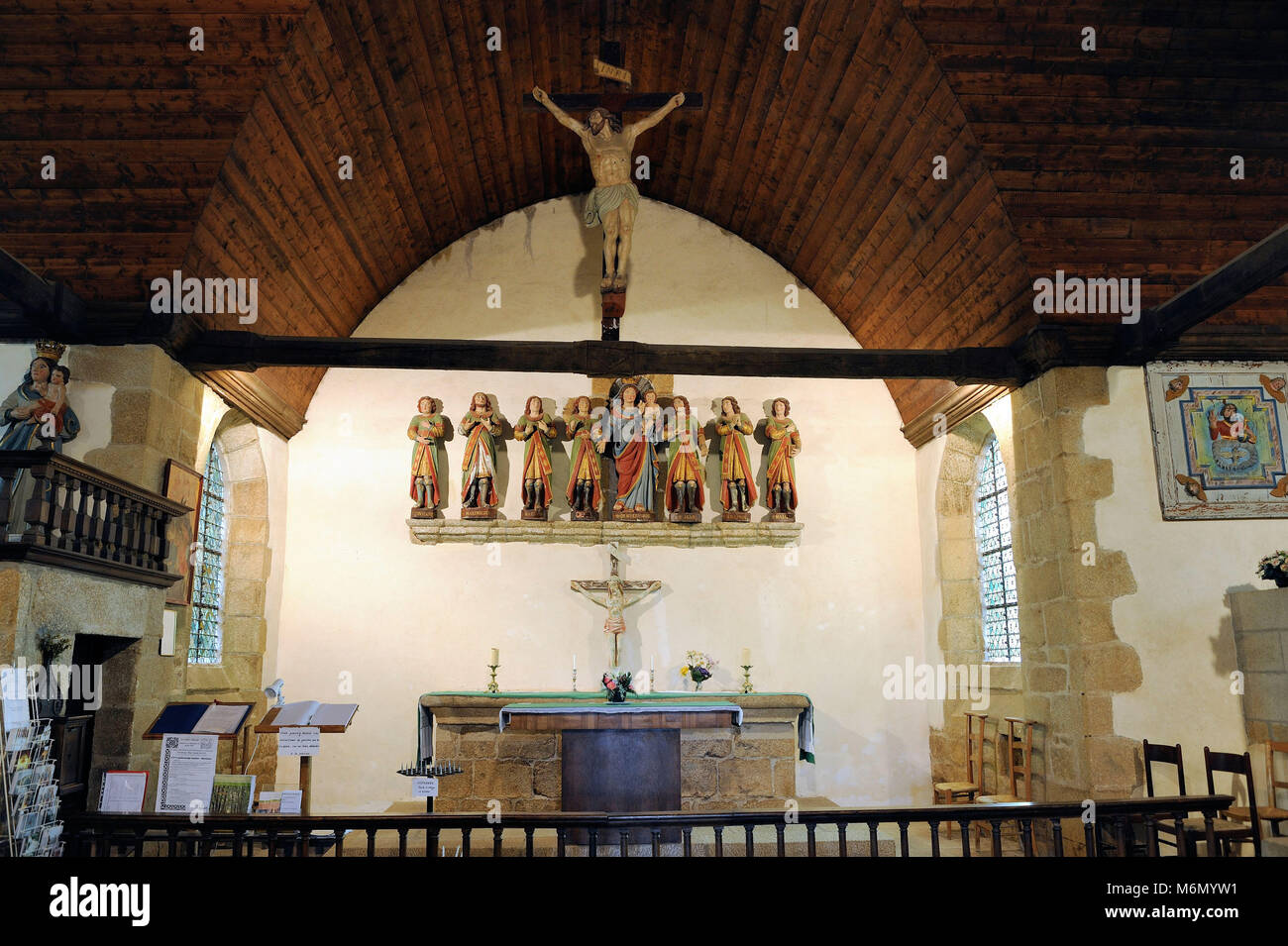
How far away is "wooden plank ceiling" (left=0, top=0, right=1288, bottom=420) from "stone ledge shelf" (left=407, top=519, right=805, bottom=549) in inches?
71.2

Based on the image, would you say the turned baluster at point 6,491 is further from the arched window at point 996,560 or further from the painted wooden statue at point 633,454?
the arched window at point 996,560

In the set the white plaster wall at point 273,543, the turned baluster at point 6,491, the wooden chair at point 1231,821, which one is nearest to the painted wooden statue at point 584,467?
the white plaster wall at point 273,543

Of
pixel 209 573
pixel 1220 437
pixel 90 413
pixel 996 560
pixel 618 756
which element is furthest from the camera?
pixel 996 560

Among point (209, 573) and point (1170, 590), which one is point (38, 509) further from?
point (1170, 590)

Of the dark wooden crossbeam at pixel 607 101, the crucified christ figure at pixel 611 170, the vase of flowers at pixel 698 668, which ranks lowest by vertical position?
the vase of flowers at pixel 698 668

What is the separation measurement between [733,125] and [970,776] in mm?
5920

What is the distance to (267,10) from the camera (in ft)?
20.5

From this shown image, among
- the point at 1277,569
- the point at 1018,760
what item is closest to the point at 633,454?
the point at 1018,760

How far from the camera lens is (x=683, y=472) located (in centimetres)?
967

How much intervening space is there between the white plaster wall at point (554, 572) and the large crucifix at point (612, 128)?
254cm

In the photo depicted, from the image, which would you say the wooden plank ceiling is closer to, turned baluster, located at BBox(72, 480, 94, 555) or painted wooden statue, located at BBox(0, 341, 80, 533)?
painted wooden statue, located at BBox(0, 341, 80, 533)

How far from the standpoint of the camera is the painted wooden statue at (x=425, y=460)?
9.46m

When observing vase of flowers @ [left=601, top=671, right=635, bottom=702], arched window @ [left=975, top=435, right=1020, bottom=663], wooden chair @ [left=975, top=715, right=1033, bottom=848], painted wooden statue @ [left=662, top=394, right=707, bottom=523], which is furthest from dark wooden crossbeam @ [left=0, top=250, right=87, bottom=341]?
arched window @ [left=975, top=435, right=1020, bottom=663]
